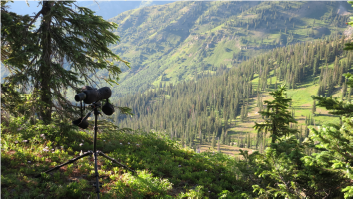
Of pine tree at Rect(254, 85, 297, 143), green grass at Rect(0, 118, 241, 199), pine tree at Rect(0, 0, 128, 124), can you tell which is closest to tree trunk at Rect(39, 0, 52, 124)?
pine tree at Rect(0, 0, 128, 124)

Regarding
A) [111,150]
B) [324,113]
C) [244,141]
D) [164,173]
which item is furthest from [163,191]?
[324,113]

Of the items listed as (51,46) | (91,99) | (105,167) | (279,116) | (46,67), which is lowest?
(105,167)

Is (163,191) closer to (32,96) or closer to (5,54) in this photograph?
(32,96)

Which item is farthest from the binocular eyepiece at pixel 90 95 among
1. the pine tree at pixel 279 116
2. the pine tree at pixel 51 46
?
the pine tree at pixel 279 116

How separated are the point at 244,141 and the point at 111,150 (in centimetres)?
16842

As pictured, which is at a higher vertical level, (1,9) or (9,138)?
(1,9)

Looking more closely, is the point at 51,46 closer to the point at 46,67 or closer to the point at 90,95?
the point at 46,67

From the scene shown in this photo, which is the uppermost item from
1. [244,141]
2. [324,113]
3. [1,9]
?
[1,9]

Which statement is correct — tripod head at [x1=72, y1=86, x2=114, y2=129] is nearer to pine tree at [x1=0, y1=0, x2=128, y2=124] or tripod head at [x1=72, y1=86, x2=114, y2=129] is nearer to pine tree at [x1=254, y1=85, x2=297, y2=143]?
pine tree at [x1=0, y1=0, x2=128, y2=124]

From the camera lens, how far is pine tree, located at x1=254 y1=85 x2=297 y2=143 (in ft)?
30.6

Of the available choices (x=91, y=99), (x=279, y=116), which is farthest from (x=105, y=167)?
(x=279, y=116)

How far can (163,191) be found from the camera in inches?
207

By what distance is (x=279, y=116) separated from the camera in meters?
9.59

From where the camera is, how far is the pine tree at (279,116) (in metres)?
9.31
